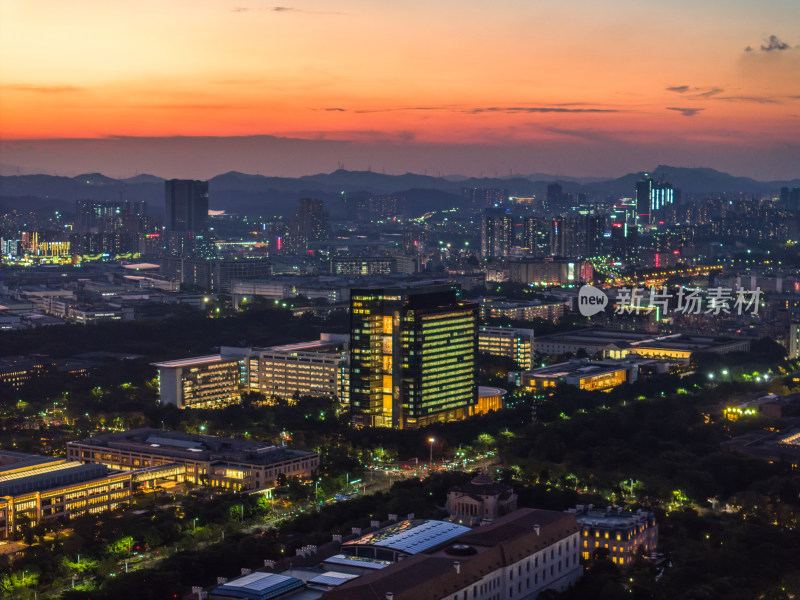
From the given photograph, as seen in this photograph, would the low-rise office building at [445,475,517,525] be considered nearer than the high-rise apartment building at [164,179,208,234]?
Yes

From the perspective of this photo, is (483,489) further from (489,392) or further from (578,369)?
(578,369)

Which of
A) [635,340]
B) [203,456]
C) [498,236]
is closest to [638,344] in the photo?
[635,340]

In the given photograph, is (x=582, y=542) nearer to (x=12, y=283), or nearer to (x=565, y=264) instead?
(x=565, y=264)

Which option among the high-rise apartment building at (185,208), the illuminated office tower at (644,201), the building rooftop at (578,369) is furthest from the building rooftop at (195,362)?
the illuminated office tower at (644,201)

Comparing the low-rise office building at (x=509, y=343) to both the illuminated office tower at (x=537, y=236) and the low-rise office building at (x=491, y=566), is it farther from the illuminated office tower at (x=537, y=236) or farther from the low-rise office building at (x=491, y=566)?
the illuminated office tower at (x=537, y=236)

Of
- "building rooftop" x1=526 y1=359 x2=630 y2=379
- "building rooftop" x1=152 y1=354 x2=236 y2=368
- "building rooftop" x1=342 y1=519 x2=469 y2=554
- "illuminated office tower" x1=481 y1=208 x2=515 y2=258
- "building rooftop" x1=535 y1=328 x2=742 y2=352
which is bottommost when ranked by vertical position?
"building rooftop" x1=526 y1=359 x2=630 y2=379
